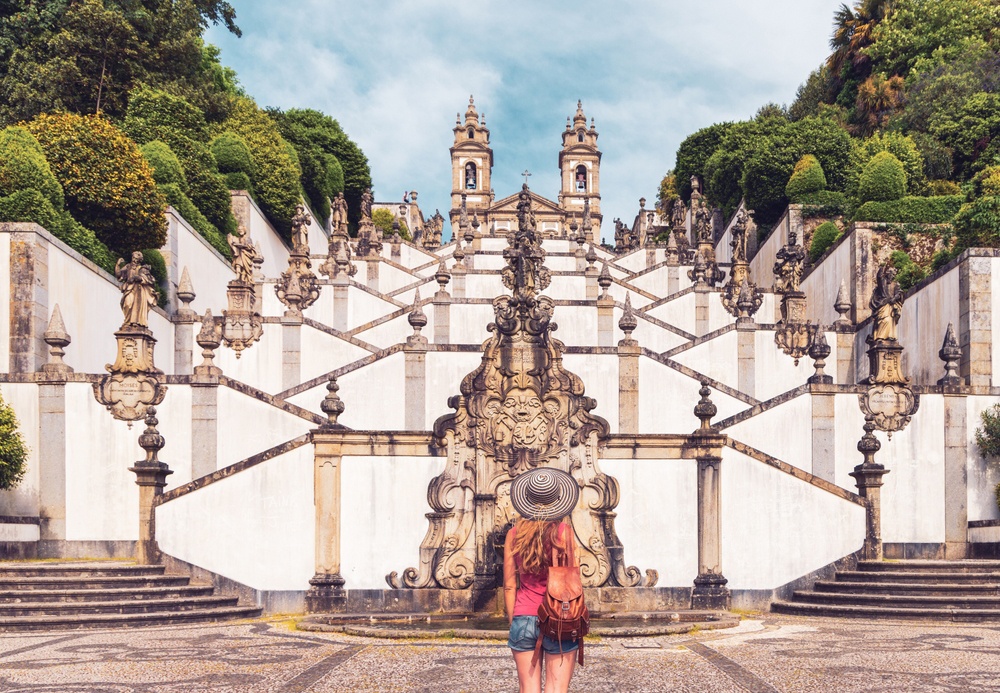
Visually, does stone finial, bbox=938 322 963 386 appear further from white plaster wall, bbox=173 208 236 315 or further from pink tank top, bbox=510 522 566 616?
white plaster wall, bbox=173 208 236 315

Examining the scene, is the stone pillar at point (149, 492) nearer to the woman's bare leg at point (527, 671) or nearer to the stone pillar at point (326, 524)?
the stone pillar at point (326, 524)

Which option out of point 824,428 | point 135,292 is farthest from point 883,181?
point 135,292

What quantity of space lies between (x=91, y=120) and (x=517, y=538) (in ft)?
78.4

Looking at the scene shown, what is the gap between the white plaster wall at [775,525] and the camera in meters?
15.9

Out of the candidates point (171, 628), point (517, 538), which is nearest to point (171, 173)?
point (171, 628)

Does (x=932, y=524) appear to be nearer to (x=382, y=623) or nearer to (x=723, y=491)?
(x=723, y=491)

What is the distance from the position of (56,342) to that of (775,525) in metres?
13.2

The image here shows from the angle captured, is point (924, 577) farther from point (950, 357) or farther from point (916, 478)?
point (950, 357)

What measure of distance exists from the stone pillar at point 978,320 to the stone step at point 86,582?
54.3 feet

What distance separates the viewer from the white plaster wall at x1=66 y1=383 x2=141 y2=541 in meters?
19.5

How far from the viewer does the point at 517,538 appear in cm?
676

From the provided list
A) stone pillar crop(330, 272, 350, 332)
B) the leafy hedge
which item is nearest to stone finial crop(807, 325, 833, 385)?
the leafy hedge

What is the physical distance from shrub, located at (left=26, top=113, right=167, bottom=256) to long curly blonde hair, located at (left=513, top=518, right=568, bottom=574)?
72.2ft

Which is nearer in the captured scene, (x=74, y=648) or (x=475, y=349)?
(x=74, y=648)
